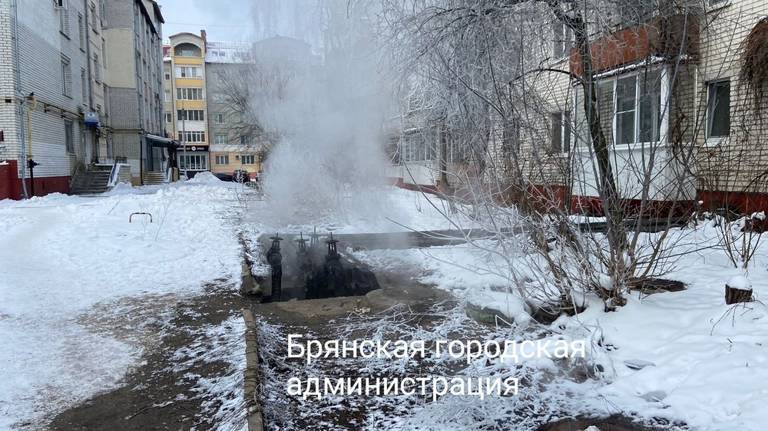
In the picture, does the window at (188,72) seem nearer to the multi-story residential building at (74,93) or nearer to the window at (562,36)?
the multi-story residential building at (74,93)

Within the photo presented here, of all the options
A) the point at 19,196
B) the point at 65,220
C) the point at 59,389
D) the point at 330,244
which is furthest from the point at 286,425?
the point at 19,196

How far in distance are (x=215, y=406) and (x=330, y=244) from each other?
5.12 metres

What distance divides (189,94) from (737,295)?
59.0 metres

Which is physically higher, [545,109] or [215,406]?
[545,109]

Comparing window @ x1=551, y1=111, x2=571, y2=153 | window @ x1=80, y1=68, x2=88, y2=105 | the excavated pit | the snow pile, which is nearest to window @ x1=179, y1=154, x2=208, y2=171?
window @ x1=80, y1=68, x2=88, y2=105

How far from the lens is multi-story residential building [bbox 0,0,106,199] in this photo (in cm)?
1580

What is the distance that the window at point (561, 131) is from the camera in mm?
4636

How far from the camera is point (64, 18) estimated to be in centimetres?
2056

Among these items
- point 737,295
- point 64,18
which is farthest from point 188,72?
point 737,295

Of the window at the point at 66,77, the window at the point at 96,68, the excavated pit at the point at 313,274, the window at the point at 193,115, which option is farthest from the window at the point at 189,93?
the excavated pit at the point at 313,274

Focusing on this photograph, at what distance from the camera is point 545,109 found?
5.00 metres

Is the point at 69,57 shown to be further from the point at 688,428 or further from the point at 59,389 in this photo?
the point at 688,428

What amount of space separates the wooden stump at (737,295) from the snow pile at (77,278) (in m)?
4.63

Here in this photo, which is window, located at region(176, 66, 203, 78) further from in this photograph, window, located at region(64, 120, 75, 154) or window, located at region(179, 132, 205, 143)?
→ window, located at region(64, 120, 75, 154)
